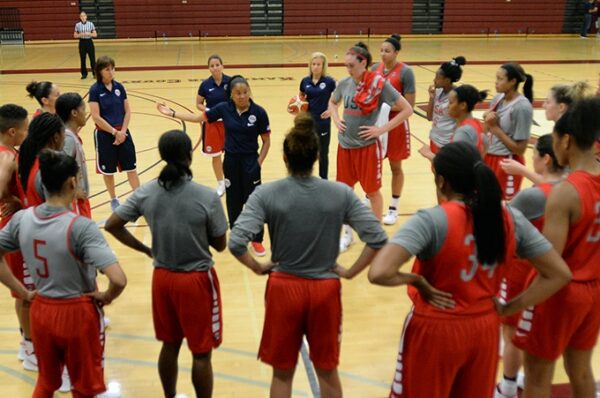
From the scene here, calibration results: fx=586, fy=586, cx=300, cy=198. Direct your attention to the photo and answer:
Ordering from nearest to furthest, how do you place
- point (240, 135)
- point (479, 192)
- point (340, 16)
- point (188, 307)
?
1. point (479, 192)
2. point (188, 307)
3. point (240, 135)
4. point (340, 16)

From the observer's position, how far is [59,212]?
2855 millimetres

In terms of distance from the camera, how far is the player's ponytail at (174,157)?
3.15 meters

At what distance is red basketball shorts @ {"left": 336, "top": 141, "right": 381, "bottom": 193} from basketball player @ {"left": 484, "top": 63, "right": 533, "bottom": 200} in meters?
1.07

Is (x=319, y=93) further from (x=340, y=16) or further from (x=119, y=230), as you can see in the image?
Answer: (x=340, y=16)

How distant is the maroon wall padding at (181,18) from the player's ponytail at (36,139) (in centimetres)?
2137

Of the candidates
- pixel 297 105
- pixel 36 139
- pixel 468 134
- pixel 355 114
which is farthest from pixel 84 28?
pixel 468 134

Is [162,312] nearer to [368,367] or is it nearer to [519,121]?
[368,367]

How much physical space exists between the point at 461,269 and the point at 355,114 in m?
3.44

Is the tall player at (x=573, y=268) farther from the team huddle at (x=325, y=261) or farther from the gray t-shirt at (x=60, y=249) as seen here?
the gray t-shirt at (x=60, y=249)

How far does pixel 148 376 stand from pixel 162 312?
1.00 metres

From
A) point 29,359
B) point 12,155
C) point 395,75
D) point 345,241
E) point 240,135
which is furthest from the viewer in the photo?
point 395,75

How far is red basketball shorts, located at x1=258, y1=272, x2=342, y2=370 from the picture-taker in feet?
9.73

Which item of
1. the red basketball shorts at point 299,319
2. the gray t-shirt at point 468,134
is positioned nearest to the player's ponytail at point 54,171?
the red basketball shorts at point 299,319

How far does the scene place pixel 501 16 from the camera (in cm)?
2544
